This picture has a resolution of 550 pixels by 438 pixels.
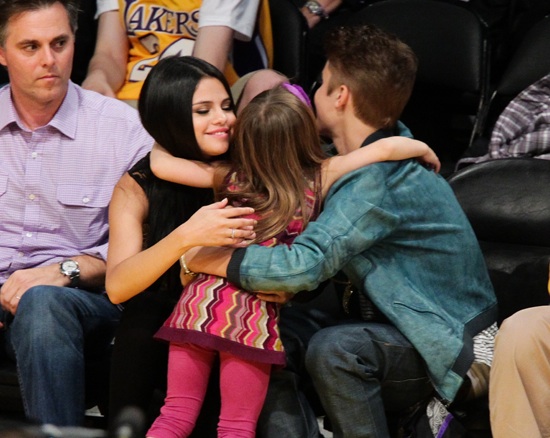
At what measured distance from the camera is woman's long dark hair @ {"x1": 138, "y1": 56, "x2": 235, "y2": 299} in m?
3.05

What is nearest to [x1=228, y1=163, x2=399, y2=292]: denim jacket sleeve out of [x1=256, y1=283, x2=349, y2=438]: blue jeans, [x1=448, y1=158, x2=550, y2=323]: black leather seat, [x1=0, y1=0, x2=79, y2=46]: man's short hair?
[x1=256, y1=283, x2=349, y2=438]: blue jeans

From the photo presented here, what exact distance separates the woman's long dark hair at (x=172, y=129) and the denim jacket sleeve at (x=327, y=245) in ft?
1.27

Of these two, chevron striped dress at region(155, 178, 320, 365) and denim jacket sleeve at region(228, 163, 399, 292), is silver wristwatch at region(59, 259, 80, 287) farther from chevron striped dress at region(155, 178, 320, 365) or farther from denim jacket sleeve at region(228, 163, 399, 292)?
denim jacket sleeve at region(228, 163, 399, 292)

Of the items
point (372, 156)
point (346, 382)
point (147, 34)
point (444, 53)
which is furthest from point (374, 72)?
point (147, 34)

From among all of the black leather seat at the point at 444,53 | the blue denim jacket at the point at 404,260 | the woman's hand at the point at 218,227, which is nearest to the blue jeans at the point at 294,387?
the blue denim jacket at the point at 404,260

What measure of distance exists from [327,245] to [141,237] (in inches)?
23.8

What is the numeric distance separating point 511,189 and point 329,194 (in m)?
0.66

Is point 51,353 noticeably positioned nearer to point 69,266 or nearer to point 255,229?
point 69,266

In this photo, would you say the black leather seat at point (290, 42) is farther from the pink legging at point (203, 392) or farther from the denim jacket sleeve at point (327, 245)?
the pink legging at point (203, 392)

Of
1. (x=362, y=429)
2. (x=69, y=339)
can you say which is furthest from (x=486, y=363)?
(x=69, y=339)

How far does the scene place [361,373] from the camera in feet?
9.04

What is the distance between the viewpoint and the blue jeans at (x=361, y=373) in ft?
9.05

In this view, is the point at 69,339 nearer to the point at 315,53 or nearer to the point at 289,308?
the point at 289,308

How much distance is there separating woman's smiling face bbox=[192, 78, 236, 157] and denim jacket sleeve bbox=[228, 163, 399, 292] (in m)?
0.37
